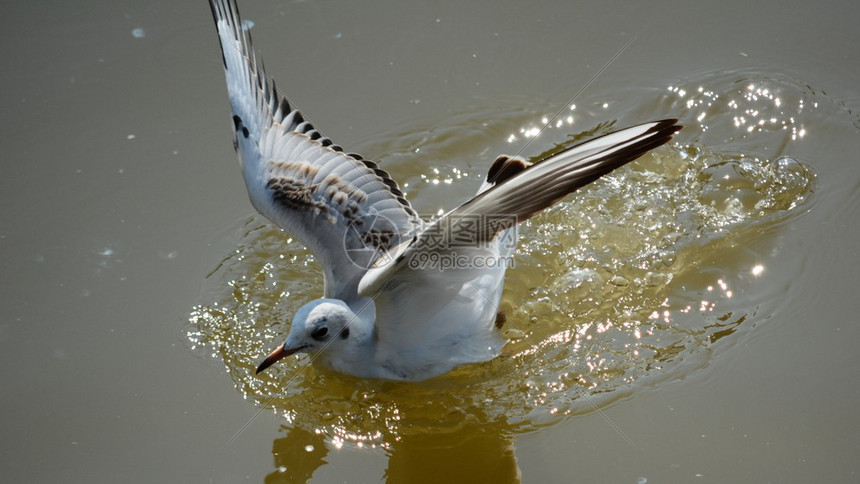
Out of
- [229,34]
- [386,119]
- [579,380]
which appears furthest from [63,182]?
[579,380]

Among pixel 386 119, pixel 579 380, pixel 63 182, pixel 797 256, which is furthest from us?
pixel 386 119

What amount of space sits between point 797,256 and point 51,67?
433 cm

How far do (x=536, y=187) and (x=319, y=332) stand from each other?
3.90ft

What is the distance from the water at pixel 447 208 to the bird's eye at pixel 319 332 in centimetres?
38

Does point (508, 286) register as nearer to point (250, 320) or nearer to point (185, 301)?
point (250, 320)

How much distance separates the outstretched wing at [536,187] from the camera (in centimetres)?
303

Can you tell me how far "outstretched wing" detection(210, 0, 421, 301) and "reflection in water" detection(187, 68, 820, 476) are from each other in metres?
0.51

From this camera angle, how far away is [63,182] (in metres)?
4.70

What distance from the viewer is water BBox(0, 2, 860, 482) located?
11.7 feet

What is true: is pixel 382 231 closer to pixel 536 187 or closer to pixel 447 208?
pixel 447 208

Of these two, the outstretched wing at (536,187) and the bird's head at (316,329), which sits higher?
the bird's head at (316,329)
